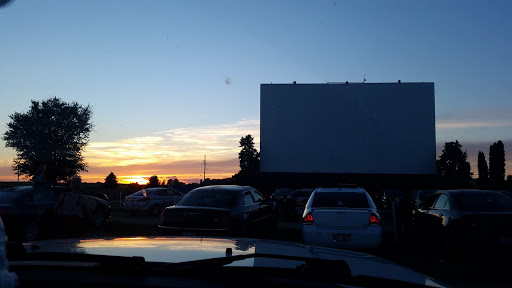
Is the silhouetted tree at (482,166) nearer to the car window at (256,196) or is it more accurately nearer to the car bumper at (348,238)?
the car window at (256,196)

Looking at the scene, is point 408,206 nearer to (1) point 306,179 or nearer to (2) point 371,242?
(2) point 371,242

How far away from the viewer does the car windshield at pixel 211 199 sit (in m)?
10.5

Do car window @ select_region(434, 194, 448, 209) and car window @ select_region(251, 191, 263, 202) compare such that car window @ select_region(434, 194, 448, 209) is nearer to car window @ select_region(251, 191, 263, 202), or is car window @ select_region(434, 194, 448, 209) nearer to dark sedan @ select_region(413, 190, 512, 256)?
dark sedan @ select_region(413, 190, 512, 256)

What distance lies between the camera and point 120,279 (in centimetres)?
181

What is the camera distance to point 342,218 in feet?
31.1

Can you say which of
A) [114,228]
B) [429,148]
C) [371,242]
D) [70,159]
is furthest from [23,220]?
[70,159]

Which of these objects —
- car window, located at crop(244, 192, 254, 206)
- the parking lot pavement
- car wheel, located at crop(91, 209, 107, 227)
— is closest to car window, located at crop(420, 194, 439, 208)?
the parking lot pavement

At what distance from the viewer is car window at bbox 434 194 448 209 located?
403 inches

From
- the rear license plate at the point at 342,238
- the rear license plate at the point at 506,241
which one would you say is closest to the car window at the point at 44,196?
the rear license plate at the point at 342,238

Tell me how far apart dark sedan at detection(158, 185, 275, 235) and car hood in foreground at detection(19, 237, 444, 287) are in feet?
21.4

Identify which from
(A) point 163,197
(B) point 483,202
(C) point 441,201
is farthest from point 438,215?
(A) point 163,197

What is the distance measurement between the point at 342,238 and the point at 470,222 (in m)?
2.42

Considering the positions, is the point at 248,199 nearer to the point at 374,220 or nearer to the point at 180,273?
the point at 374,220

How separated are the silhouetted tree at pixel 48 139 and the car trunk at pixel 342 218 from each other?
4004 centimetres
